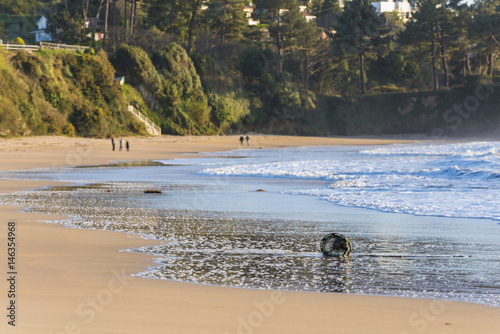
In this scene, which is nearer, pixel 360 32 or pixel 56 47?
pixel 56 47

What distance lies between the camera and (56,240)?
1023cm

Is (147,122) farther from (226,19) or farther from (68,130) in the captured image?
(226,19)

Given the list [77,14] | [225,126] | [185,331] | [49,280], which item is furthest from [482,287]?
[77,14]

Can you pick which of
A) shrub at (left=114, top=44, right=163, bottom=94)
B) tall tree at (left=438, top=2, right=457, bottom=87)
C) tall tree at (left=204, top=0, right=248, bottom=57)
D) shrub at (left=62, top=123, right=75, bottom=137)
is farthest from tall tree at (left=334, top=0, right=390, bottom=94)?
shrub at (left=62, top=123, right=75, bottom=137)

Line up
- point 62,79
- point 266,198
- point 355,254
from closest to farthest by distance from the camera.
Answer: point 355,254 → point 266,198 → point 62,79

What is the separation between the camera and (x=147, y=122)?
2346 inches

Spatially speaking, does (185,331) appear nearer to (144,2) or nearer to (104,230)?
(104,230)

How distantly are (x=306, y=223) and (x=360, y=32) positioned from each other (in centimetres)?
7066

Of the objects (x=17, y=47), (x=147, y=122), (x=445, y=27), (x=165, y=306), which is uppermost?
(x=445, y=27)

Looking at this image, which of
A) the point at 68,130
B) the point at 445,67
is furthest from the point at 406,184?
the point at 445,67

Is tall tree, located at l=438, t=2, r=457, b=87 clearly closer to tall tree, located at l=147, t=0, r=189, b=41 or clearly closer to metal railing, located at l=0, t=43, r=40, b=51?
tall tree, located at l=147, t=0, r=189, b=41

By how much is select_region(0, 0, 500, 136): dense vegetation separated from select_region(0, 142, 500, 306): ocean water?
3621 centimetres

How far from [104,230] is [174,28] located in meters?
67.8

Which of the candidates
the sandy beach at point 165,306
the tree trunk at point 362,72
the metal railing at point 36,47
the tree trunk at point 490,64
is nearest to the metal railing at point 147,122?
the metal railing at point 36,47
